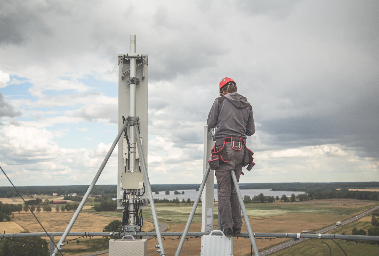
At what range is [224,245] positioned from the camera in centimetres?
417

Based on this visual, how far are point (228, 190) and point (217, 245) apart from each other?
79 cm

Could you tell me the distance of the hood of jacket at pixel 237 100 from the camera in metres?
4.31

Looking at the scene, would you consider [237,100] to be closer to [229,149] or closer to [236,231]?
[229,149]

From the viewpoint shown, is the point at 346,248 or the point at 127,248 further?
the point at 346,248

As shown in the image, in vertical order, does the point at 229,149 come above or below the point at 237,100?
below

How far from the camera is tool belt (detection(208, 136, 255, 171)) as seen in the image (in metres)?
4.12

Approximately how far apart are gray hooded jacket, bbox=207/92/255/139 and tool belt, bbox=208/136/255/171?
0.31 feet

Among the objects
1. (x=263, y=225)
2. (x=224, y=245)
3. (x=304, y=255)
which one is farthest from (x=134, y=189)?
(x=263, y=225)

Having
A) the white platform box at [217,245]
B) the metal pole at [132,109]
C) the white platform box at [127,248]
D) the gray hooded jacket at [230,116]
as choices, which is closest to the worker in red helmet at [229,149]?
the gray hooded jacket at [230,116]

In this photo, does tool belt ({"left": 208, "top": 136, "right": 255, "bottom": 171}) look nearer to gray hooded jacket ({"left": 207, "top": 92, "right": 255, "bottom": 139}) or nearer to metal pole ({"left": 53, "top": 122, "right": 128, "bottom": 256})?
gray hooded jacket ({"left": 207, "top": 92, "right": 255, "bottom": 139})

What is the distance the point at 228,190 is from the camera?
417 centimetres

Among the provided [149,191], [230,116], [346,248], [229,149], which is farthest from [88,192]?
[346,248]

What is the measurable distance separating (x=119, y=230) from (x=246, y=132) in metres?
2.59

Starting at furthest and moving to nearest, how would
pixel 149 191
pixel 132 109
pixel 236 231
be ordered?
pixel 132 109
pixel 149 191
pixel 236 231
